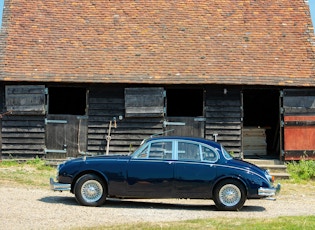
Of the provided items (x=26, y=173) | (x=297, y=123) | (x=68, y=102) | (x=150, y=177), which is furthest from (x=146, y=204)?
(x=68, y=102)

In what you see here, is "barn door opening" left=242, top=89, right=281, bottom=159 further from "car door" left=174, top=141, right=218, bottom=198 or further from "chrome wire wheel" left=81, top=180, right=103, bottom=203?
"chrome wire wheel" left=81, top=180, right=103, bottom=203

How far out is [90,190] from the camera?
12.2m

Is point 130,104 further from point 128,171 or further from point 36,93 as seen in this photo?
point 128,171

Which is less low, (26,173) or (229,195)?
(26,173)

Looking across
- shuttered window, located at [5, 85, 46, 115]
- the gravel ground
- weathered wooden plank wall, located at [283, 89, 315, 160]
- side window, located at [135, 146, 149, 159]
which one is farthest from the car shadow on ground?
weathered wooden plank wall, located at [283, 89, 315, 160]

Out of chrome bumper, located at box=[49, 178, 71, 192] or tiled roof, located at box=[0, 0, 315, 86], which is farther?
tiled roof, located at box=[0, 0, 315, 86]

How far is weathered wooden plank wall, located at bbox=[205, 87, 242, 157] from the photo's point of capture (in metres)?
19.3

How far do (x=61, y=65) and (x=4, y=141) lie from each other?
3014 millimetres

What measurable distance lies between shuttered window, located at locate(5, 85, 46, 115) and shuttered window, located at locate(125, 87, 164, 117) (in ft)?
8.83

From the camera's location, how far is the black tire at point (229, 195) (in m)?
12.1

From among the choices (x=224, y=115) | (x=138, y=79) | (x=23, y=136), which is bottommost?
(x=23, y=136)

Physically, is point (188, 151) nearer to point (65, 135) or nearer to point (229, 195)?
point (229, 195)

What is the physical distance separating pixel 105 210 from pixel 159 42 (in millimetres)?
9593

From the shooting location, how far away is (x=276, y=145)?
22.4m
